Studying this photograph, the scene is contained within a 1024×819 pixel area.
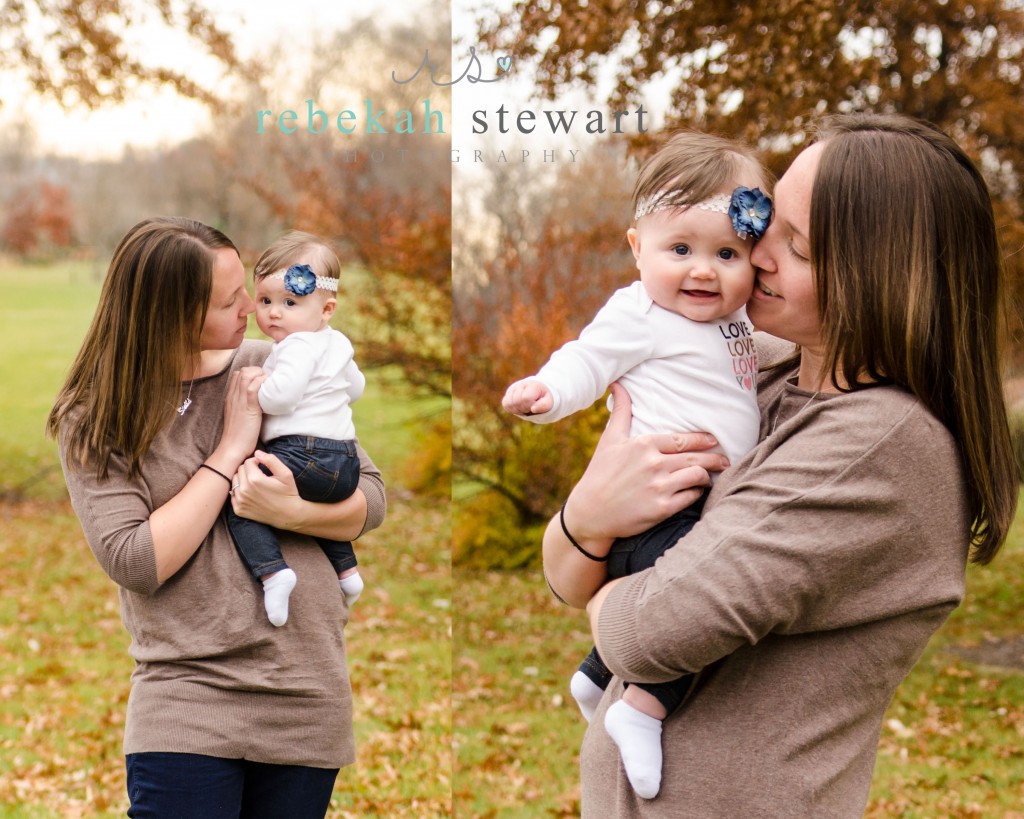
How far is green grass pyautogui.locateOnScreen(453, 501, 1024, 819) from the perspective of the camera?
5004 mm

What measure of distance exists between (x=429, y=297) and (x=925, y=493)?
26.3 feet

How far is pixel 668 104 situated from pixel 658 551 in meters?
4.54

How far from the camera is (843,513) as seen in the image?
1474 millimetres

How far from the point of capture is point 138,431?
197 centimetres

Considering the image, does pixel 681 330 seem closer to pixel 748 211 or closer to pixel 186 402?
pixel 748 211

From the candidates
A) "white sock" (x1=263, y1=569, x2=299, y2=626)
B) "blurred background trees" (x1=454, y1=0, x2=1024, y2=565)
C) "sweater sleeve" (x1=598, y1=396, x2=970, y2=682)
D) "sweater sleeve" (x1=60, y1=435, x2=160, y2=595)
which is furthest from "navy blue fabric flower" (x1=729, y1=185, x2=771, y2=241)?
"blurred background trees" (x1=454, y1=0, x2=1024, y2=565)

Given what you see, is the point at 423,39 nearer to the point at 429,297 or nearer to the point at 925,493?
the point at 429,297

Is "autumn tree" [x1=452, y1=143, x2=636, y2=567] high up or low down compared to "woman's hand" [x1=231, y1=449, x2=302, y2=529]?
down

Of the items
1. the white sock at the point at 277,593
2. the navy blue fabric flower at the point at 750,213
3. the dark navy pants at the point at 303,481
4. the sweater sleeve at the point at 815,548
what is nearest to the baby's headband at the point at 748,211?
the navy blue fabric flower at the point at 750,213

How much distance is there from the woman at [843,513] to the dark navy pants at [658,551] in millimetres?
28

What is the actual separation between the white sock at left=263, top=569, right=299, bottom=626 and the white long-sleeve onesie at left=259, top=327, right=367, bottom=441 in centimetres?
30

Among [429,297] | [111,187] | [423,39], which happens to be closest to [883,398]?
[429,297]

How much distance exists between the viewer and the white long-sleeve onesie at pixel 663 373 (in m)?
1.84

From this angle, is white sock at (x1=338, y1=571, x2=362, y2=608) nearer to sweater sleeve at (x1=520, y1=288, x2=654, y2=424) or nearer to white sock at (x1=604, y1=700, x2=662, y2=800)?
sweater sleeve at (x1=520, y1=288, x2=654, y2=424)
